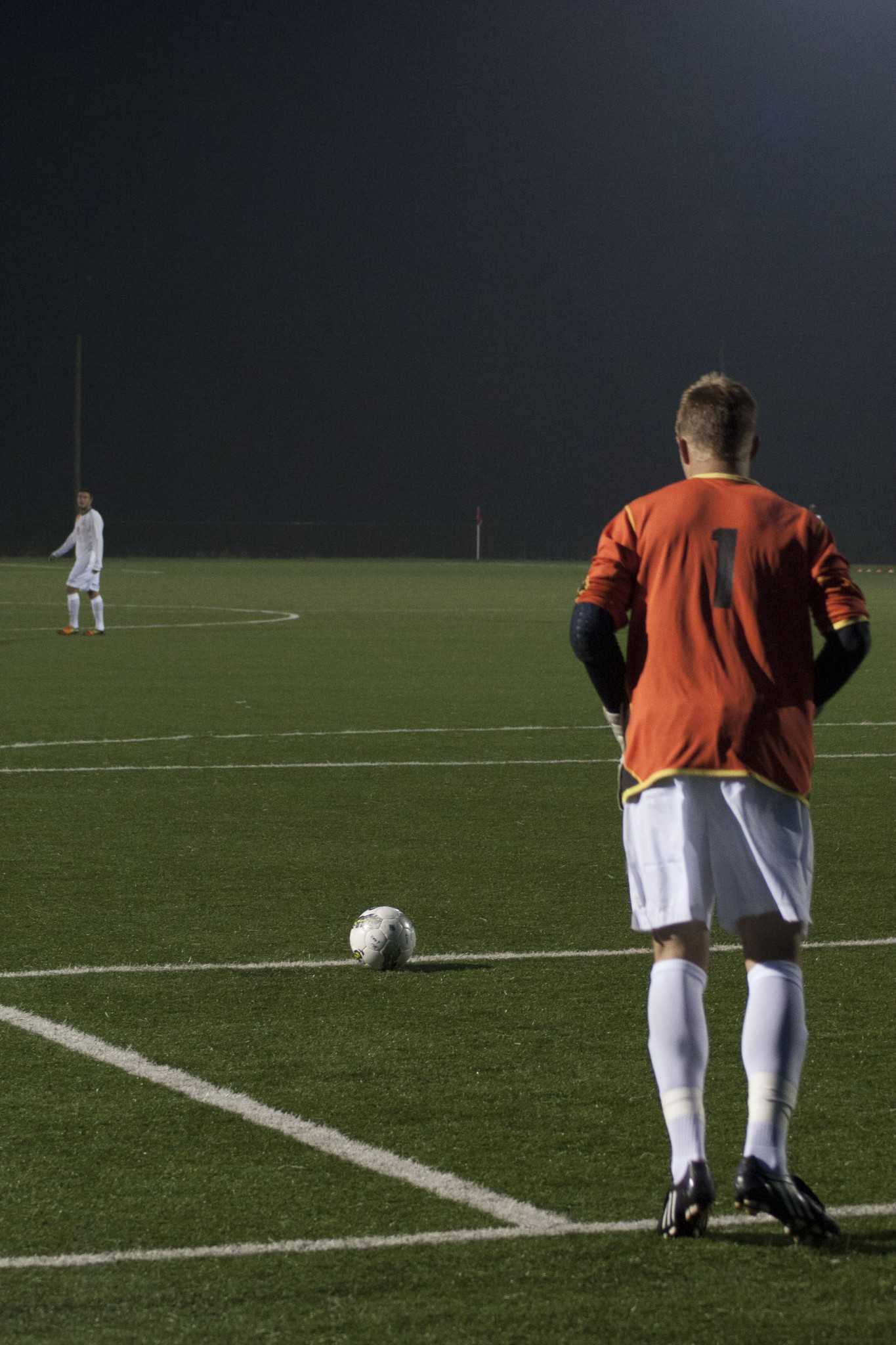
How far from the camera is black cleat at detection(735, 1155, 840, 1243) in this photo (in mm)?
4012

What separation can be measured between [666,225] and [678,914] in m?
59.5

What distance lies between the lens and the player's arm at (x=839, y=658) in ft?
14.1

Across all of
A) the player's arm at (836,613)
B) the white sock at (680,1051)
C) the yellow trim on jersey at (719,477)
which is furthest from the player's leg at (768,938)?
the yellow trim on jersey at (719,477)

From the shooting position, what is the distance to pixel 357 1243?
4.06 meters

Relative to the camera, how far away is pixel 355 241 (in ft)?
201

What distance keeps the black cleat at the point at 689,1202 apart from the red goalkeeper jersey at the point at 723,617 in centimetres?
83

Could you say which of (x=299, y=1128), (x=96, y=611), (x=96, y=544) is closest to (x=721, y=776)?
(x=299, y=1128)

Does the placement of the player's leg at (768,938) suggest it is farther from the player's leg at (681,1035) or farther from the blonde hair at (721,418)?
the blonde hair at (721,418)

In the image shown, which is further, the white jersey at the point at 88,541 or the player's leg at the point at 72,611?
the white jersey at the point at 88,541

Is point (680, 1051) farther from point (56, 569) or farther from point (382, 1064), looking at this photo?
point (56, 569)

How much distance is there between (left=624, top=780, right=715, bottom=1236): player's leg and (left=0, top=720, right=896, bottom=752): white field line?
9741mm

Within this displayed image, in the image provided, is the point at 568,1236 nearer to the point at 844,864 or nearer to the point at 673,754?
the point at 673,754

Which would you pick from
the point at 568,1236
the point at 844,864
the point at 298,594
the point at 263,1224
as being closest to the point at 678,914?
the point at 568,1236

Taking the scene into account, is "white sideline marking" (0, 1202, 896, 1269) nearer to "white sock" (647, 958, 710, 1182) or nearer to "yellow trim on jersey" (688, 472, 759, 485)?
"white sock" (647, 958, 710, 1182)
